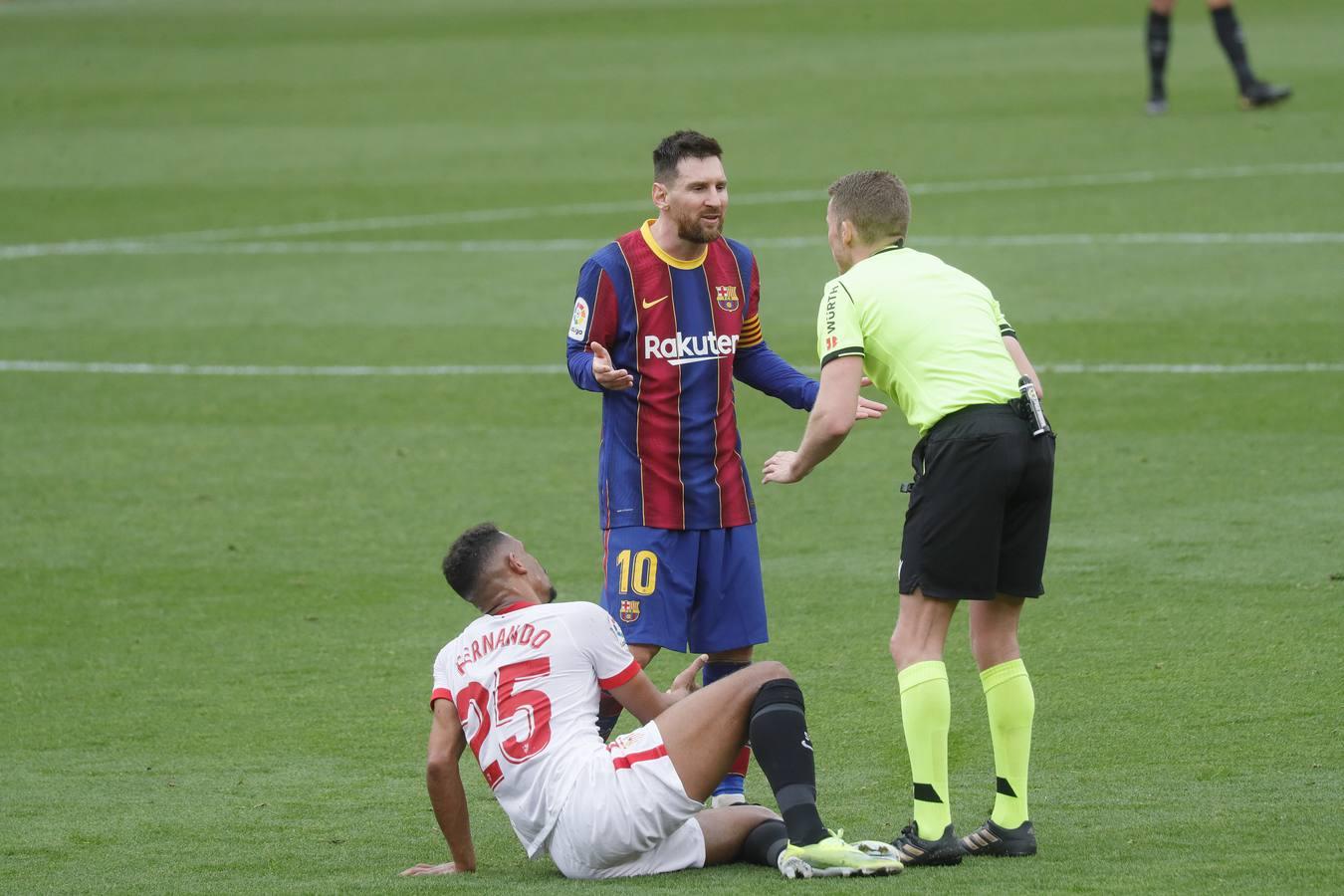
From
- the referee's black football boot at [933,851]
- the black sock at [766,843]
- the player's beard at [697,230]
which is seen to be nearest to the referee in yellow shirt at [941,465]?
the referee's black football boot at [933,851]

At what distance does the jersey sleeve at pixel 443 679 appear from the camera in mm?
5887

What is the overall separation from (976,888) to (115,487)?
7.88 m

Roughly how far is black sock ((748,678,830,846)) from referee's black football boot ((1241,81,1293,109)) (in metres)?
20.5

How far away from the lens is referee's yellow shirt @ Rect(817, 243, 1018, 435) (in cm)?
581

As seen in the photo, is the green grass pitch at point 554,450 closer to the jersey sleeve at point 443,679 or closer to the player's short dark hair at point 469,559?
the jersey sleeve at point 443,679

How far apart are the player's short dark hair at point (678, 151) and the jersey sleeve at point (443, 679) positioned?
177 centimetres

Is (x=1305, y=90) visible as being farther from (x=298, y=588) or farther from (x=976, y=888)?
(x=976, y=888)

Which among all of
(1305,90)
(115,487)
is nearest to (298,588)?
(115,487)

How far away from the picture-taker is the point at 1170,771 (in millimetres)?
6680

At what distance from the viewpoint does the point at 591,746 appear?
5.79 metres

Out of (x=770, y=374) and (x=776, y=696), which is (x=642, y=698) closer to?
(x=776, y=696)

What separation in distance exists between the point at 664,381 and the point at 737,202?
15.0 metres

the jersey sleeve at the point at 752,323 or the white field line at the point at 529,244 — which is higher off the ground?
the jersey sleeve at the point at 752,323

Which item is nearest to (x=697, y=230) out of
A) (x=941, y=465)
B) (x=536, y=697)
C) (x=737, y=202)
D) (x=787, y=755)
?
(x=941, y=465)
